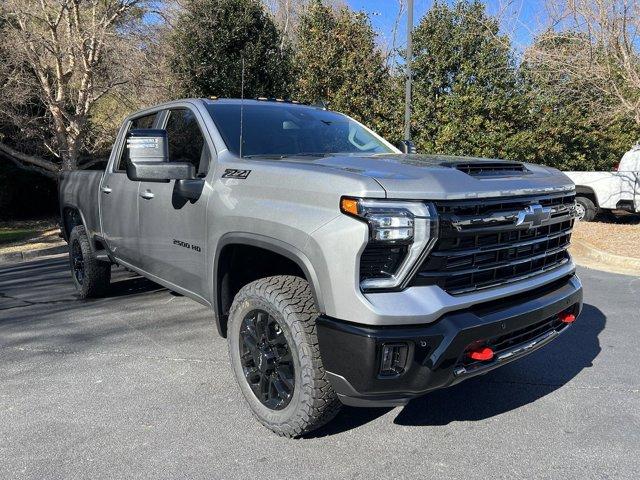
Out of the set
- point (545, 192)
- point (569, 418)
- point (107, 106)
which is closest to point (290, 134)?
point (545, 192)

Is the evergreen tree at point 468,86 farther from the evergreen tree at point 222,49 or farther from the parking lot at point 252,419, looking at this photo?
the parking lot at point 252,419

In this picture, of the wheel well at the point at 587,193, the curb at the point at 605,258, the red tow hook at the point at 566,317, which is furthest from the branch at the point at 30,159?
the red tow hook at the point at 566,317

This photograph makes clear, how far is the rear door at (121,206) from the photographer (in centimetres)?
452

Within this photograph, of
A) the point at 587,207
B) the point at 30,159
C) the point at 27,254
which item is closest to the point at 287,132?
the point at 27,254

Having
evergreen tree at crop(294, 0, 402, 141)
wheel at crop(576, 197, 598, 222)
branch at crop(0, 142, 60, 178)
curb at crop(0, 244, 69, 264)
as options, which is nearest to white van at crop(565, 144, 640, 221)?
wheel at crop(576, 197, 598, 222)

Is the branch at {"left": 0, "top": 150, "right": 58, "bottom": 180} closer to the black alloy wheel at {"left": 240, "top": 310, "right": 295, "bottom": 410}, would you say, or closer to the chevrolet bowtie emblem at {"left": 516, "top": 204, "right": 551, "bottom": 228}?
the black alloy wheel at {"left": 240, "top": 310, "right": 295, "bottom": 410}

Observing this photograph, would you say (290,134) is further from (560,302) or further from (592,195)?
(592,195)

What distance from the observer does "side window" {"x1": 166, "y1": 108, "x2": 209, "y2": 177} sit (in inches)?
147

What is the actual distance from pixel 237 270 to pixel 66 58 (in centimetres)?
1081

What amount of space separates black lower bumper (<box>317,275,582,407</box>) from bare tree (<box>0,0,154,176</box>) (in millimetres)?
11003

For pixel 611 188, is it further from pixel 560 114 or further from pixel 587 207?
pixel 560 114

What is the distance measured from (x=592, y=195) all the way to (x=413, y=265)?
12001 mm

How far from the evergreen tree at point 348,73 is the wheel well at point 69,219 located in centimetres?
842

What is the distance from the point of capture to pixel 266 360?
3.06 meters
